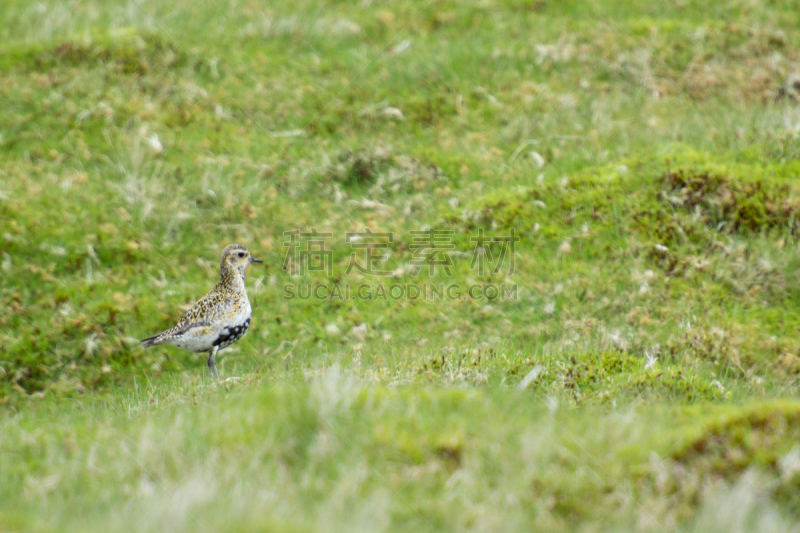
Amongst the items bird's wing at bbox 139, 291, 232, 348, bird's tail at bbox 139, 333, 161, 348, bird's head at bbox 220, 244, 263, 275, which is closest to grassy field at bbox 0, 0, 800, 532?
bird's tail at bbox 139, 333, 161, 348

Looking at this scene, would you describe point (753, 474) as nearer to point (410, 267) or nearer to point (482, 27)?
point (410, 267)

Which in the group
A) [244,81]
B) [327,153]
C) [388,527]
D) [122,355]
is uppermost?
[244,81]

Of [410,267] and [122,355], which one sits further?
[410,267]

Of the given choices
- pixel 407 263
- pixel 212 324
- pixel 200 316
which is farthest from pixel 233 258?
pixel 407 263

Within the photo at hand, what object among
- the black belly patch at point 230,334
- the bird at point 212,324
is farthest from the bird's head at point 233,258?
the black belly patch at point 230,334

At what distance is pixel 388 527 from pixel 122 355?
624 cm

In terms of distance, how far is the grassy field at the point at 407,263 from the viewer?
16.8 ft

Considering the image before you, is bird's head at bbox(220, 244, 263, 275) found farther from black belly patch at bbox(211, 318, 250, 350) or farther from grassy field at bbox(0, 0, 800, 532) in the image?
grassy field at bbox(0, 0, 800, 532)

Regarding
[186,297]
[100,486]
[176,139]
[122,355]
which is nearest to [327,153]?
[176,139]

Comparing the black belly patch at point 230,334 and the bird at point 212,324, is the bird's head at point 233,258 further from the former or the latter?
the black belly patch at point 230,334

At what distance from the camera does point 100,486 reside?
5.14 meters

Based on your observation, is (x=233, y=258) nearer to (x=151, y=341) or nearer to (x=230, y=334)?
(x=230, y=334)

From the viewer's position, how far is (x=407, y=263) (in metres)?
10.7

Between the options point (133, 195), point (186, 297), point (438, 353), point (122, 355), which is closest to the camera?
point (438, 353)
